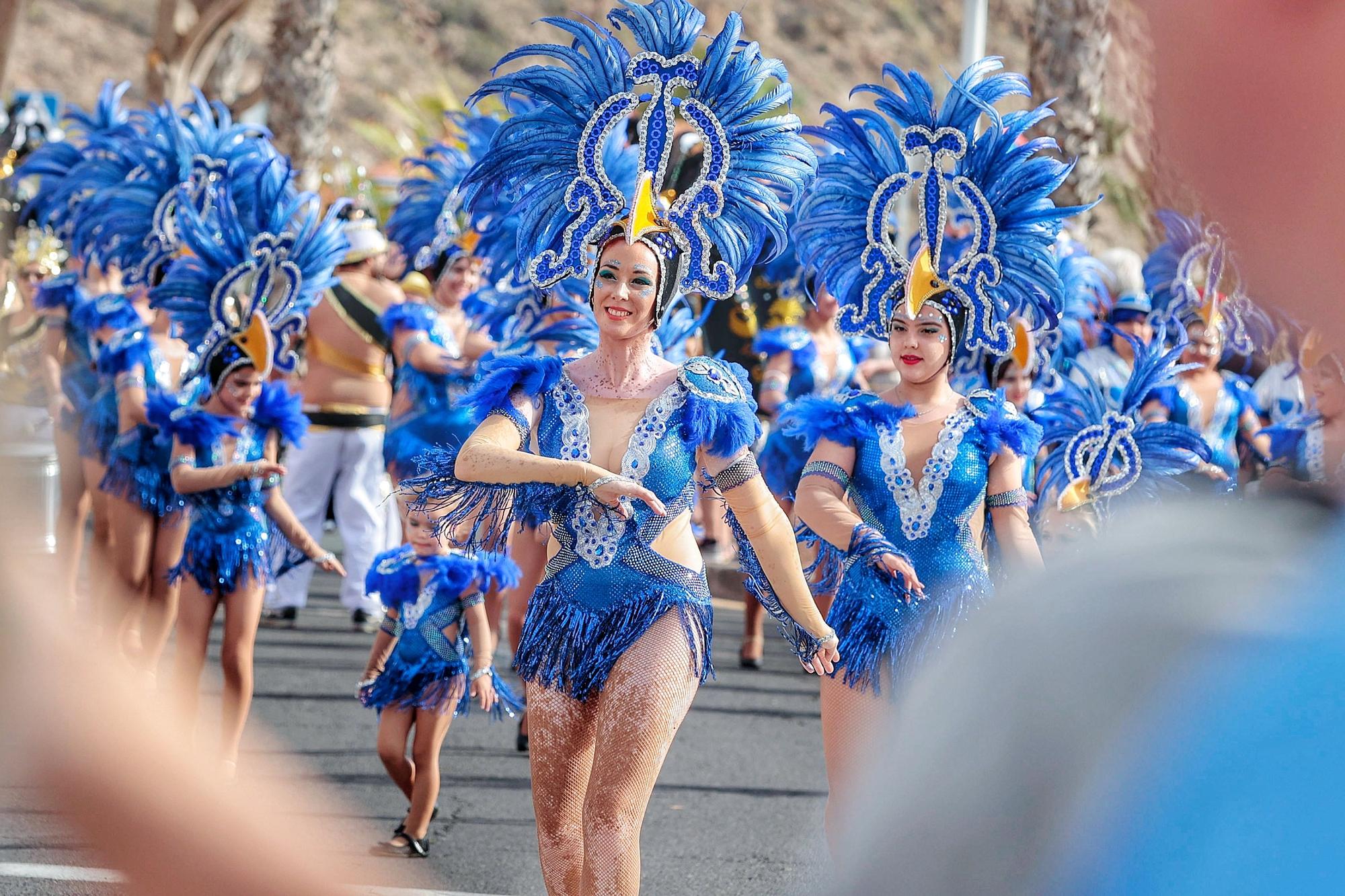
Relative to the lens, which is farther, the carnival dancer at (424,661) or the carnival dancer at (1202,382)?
the carnival dancer at (1202,382)

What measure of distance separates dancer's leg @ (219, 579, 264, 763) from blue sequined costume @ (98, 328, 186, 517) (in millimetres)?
943

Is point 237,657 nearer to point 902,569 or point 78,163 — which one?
point 902,569

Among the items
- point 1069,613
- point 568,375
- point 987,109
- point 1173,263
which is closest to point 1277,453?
point 1173,263

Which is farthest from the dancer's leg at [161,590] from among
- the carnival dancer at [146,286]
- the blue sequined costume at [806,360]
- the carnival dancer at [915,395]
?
the carnival dancer at [915,395]

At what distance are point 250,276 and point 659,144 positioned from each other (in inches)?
126

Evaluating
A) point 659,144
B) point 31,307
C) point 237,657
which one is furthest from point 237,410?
point 31,307

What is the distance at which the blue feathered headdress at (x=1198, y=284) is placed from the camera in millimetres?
1014

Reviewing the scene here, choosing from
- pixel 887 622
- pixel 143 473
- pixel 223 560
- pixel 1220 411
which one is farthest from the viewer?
pixel 1220 411

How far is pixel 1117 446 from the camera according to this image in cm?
623

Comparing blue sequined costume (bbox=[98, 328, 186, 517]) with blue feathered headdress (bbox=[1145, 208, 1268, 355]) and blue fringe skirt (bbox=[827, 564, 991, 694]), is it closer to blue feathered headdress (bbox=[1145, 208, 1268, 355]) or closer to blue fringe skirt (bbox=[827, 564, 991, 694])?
blue fringe skirt (bbox=[827, 564, 991, 694])

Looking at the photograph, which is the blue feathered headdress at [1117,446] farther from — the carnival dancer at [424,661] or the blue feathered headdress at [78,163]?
the blue feathered headdress at [78,163]

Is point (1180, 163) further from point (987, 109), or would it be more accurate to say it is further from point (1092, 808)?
point (987, 109)

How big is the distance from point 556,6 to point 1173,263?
155ft

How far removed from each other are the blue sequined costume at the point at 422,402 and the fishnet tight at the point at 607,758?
14.4 ft
